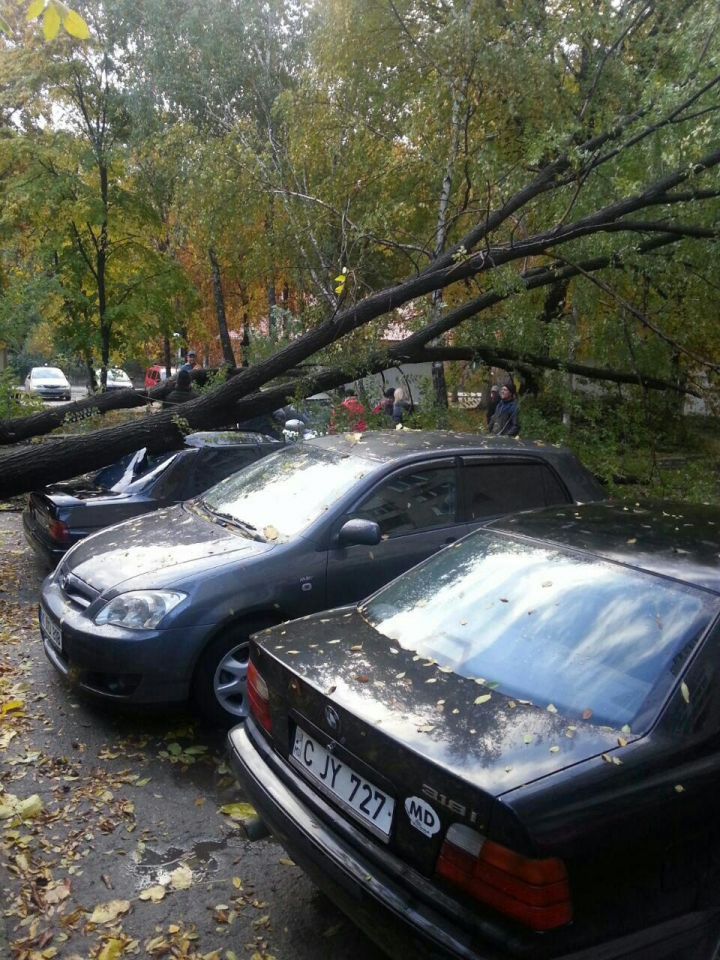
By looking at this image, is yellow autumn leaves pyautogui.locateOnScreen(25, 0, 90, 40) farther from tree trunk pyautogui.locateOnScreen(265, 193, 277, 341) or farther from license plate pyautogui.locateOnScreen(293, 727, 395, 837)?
tree trunk pyautogui.locateOnScreen(265, 193, 277, 341)

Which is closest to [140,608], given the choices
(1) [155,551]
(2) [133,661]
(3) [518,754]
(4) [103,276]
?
(2) [133,661]

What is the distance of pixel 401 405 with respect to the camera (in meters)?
10.9

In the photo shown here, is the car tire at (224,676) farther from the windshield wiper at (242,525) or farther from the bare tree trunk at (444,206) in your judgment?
the bare tree trunk at (444,206)

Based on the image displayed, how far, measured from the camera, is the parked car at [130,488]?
7168mm

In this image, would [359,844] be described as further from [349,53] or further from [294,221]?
[349,53]

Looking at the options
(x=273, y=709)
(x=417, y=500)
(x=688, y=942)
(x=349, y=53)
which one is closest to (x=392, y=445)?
(x=417, y=500)

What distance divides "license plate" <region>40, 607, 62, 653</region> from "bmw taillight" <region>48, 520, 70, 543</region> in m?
2.09

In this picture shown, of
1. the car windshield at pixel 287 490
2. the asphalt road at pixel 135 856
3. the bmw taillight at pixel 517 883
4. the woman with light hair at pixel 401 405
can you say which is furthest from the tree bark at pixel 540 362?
the bmw taillight at pixel 517 883

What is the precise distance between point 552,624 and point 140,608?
7.85 ft

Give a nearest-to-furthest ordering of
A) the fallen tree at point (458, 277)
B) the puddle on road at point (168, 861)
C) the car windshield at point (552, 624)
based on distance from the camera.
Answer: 1. the car windshield at point (552, 624)
2. the puddle on road at point (168, 861)
3. the fallen tree at point (458, 277)

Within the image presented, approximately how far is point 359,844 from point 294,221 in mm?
10873

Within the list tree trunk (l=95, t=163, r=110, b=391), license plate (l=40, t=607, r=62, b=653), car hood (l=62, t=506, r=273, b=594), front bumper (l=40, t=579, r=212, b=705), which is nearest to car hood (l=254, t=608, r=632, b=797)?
front bumper (l=40, t=579, r=212, b=705)

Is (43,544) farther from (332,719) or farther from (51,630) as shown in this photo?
(332,719)

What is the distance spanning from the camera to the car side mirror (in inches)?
183
